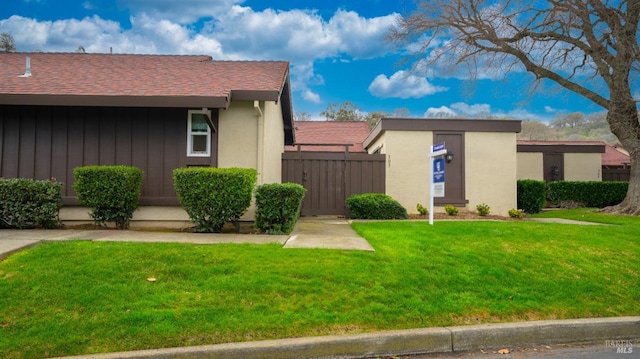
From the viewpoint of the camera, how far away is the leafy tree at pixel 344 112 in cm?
4119

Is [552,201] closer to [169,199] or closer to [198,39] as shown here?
[169,199]

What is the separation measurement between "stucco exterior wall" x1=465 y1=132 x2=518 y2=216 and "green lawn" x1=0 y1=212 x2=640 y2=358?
6597 millimetres

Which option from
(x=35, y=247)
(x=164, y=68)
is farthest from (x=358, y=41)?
(x=35, y=247)

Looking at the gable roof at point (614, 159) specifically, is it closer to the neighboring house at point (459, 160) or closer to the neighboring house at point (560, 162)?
the neighboring house at point (560, 162)

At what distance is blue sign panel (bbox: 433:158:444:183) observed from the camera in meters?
8.03

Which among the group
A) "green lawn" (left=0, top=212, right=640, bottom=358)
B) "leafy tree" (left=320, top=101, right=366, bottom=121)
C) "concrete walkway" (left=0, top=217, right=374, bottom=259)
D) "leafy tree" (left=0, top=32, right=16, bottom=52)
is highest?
"leafy tree" (left=320, top=101, right=366, bottom=121)

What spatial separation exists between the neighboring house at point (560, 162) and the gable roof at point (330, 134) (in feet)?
24.9

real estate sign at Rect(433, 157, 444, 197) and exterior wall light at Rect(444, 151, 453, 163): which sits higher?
exterior wall light at Rect(444, 151, 453, 163)

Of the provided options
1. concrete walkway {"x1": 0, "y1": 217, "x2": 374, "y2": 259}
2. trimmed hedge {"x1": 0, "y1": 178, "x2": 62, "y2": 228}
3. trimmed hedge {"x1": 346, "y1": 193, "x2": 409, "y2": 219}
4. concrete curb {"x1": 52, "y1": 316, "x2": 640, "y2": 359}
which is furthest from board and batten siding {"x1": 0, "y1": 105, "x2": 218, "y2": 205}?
concrete curb {"x1": 52, "y1": 316, "x2": 640, "y2": 359}

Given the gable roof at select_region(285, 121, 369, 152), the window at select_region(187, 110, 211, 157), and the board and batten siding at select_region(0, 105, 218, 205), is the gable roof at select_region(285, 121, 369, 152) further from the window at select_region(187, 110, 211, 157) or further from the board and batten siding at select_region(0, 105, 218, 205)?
the board and batten siding at select_region(0, 105, 218, 205)

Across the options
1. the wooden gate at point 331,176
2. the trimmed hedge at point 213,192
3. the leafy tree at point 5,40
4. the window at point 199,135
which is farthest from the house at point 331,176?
the leafy tree at point 5,40

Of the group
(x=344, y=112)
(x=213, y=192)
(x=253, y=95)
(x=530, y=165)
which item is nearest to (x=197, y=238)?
(x=213, y=192)

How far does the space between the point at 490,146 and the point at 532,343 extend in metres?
10.1

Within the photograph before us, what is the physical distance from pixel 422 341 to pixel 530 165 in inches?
656
